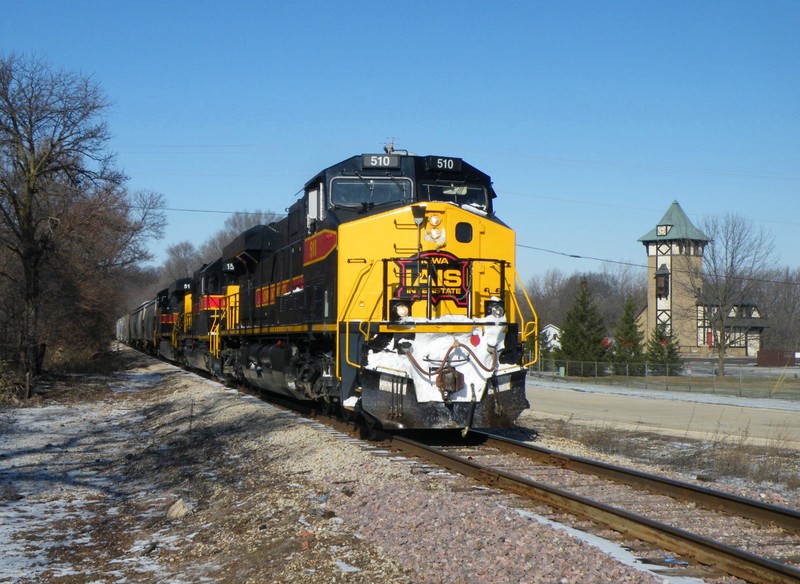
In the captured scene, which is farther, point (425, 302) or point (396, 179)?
point (396, 179)

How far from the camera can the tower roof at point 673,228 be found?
8493 centimetres

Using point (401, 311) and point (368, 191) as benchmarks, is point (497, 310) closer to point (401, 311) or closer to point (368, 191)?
point (401, 311)

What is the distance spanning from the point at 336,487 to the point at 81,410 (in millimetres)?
12980

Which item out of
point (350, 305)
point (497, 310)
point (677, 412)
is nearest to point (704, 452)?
point (497, 310)

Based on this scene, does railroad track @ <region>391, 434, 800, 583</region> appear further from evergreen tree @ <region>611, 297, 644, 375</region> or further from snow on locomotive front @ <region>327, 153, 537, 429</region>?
evergreen tree @ <region>611, 297, 644, 375</region>

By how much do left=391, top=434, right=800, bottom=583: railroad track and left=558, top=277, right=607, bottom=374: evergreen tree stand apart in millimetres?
41620

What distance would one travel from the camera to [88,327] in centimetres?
3186

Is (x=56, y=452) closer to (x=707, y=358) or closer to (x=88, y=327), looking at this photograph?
(x=88, y=327)

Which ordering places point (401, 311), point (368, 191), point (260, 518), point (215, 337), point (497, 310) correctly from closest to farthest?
1. point (260, 518)
2. point (401, 311)
3. point (497, 310)
4. point (368, 191)
5. point (215, 337)

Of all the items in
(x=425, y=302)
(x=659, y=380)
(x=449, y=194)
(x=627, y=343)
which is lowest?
(x=659, y=380)

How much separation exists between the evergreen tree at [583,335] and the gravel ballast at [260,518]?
39.0 metres

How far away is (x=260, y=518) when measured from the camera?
24.6 feet

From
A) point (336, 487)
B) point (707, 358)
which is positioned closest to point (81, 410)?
point (336, 487)

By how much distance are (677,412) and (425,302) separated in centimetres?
1418
